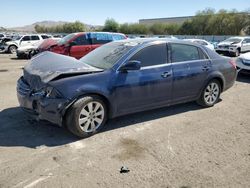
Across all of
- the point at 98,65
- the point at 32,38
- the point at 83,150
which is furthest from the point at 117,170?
the point at 32,38

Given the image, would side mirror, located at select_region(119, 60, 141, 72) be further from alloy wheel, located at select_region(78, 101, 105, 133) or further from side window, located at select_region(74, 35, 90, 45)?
side window, located at select_region(74, 35, 90, 45)

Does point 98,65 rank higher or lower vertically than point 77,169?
higher

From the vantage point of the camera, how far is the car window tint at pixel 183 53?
18.6 feet

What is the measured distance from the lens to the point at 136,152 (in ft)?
13.8

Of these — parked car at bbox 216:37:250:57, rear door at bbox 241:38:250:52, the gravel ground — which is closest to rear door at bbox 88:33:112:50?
the gravel ground

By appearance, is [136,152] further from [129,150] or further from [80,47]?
[80,47]

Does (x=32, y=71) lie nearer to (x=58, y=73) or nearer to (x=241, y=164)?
(x=58, y=73)

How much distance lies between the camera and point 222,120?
18.5ft

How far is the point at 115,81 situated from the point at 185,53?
1907 millimetres

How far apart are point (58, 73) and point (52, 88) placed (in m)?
0.28

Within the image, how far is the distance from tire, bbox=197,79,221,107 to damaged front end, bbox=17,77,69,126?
129 inches

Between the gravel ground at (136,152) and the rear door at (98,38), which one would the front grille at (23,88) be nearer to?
the gravel ground at (136,152)

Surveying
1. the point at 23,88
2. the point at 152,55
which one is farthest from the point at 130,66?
the point at 23,88

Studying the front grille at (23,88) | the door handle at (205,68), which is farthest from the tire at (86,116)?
the door handle at (205,68)
